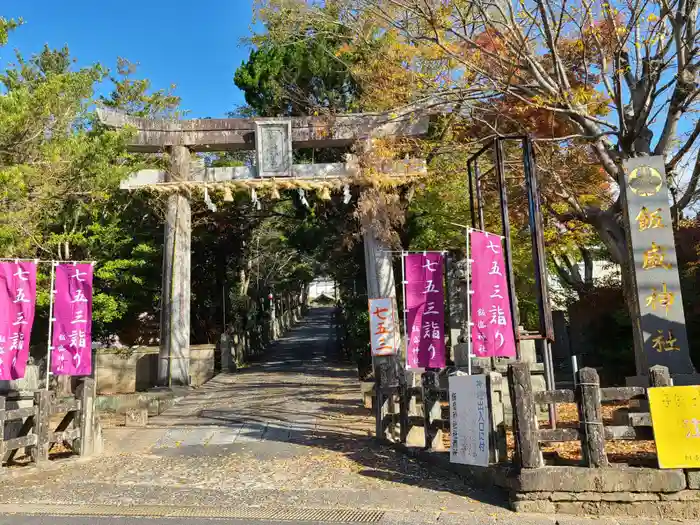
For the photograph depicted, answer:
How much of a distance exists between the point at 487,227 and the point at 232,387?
883 cm

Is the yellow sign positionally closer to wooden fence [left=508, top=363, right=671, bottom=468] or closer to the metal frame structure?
wooden fence [left=508, top=363, right=671, bottom=468]

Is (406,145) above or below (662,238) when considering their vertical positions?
above

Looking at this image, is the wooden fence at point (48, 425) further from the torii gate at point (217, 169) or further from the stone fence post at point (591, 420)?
the stone fence post at point (591, 420)

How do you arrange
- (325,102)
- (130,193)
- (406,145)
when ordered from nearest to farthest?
1. (406,145)
2. (130,193)
3. (325,102)

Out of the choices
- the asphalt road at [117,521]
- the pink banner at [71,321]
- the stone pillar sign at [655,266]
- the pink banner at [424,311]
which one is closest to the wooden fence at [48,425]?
the pink banner at [71,321]

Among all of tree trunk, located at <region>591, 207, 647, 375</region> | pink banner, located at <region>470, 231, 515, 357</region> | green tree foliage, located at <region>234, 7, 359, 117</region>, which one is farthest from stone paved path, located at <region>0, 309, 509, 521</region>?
green tree foliage, located at <region>234, 7, 359, 117</region>

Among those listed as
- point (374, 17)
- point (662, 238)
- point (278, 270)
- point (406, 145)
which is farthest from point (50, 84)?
point (278, 270)

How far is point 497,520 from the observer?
552 centimetres

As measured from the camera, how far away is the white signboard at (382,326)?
13750 mm

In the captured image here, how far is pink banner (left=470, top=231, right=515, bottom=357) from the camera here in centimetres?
792

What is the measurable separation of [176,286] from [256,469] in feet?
29.6

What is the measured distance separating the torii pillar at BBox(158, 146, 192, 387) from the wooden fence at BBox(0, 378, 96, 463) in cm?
615

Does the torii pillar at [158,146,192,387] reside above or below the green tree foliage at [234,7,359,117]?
below

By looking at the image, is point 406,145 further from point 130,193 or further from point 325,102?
point 130,193
